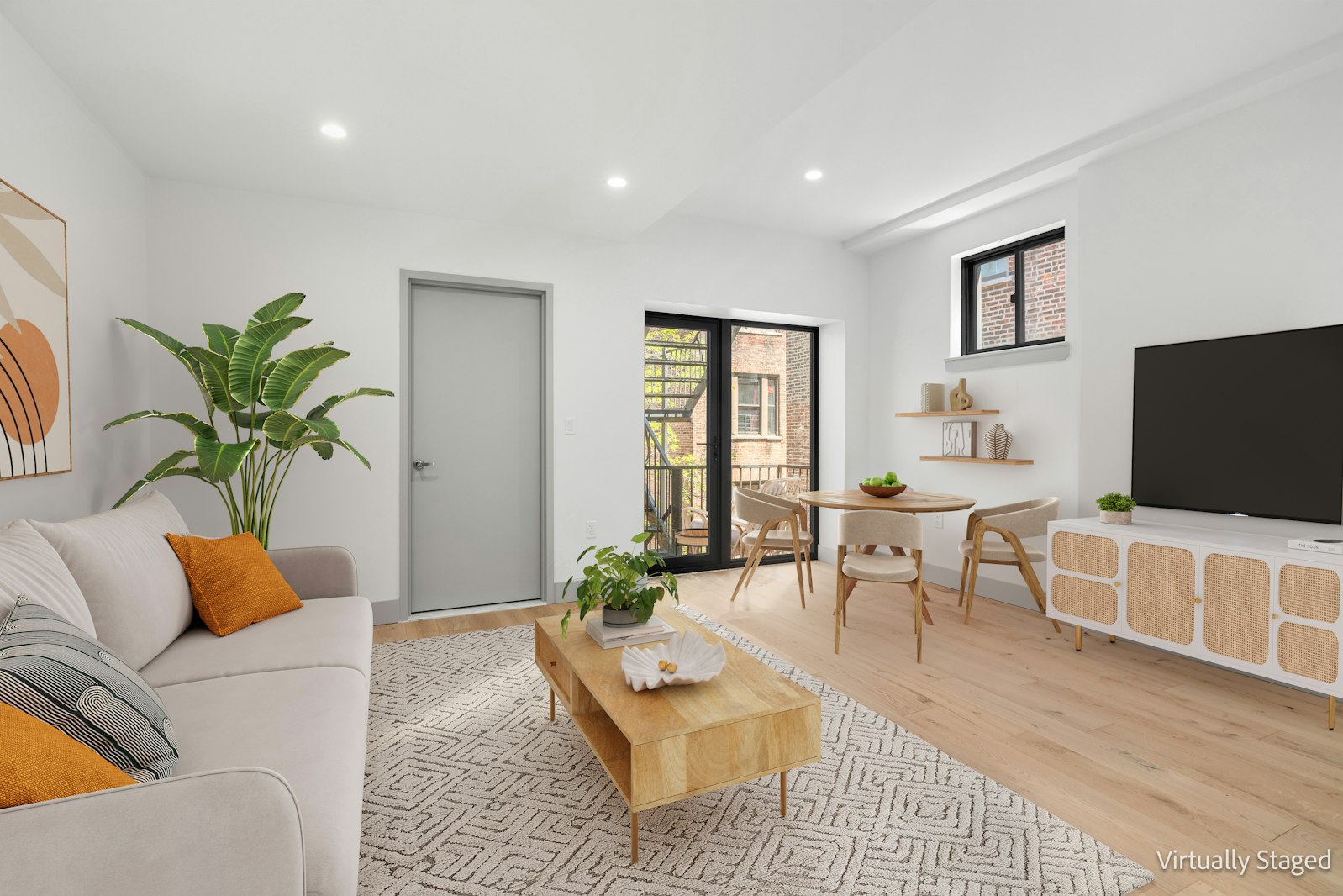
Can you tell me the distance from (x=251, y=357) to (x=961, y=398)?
427 cm

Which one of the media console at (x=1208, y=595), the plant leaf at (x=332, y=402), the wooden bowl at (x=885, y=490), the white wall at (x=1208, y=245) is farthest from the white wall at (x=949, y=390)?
the plant leaf at (x=332, y=402)

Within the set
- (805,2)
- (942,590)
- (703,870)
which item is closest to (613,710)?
(703,870)

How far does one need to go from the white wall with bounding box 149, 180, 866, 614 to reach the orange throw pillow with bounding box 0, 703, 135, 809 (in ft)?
9.45

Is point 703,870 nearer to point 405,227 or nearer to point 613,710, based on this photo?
point 613,710

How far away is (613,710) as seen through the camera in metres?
1.68

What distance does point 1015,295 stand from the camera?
14.4 feet

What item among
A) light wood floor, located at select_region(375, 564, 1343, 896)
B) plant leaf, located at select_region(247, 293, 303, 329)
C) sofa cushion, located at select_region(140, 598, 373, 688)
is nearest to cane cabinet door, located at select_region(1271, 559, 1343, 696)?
light wood floor, located at select_region(375, 564, 1343, 896)

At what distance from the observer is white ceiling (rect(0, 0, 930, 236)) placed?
208cm

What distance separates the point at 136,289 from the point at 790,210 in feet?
13.0

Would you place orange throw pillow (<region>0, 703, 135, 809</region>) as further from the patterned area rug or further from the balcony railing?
the balcony railing

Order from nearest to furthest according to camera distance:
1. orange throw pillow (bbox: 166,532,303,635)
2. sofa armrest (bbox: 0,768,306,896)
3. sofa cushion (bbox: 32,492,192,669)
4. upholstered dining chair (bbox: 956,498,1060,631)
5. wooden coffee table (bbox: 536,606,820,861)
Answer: sofa armrest (bbox: 0,768,306,896)
wooden coffee table (bbox: 536,606,820,861)
sofa cushion (bbox: 32,492,192,669)
orange throw pillow (bbox: 166,532,303,635)
upholstered dining chair (bbox: 956,498,1060,631)

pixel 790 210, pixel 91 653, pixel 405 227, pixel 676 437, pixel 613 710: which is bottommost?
pixel 613 710

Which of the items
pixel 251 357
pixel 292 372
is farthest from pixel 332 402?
pixel 251 357

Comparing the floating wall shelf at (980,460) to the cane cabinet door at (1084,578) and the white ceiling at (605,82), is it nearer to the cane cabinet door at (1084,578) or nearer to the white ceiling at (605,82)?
the cane cabinet door at (1084,578)
